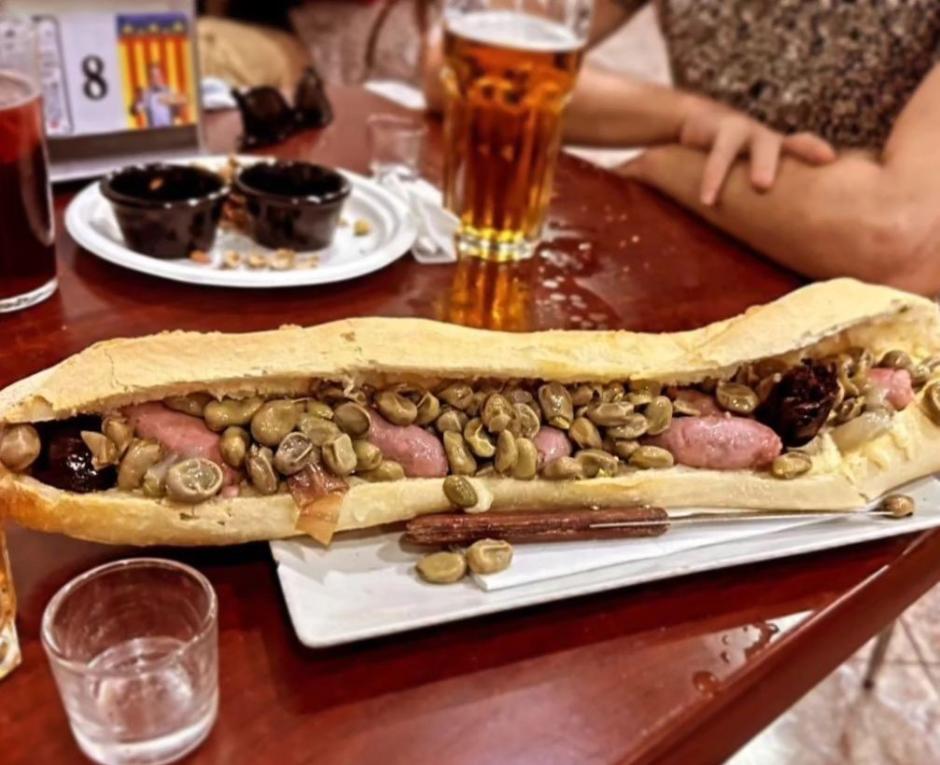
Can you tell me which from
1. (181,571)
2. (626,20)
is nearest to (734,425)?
(181,571)

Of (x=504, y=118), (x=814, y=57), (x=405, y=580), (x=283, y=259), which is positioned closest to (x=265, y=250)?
(x=283, y=259)

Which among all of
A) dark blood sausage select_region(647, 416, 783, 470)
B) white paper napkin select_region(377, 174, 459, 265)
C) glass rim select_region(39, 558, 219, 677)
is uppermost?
glass rim select_region(39, 558, 219, 677)

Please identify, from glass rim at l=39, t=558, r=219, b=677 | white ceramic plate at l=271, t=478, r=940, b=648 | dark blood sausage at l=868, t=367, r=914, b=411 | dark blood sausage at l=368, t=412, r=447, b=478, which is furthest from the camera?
dark blood sausage at l=868, t=367, r=914, b=411

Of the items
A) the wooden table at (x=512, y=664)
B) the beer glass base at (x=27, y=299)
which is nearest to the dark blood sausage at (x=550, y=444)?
the wooden table at (x=512, y=664)

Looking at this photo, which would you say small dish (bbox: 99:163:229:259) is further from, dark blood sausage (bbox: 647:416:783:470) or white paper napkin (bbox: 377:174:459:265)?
dark blood sausage (bbox: 647:416:783:470)

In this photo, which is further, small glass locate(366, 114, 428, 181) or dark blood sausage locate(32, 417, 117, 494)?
small glass locate(366, 114, 428, 181)

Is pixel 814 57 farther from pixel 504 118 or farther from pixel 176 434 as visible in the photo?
pixel 176 434

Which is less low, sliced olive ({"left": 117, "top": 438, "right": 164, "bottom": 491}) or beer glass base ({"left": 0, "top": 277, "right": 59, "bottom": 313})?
sliced olive ({"left": 117, "top": 438, "right": 164, "bottom": 491})

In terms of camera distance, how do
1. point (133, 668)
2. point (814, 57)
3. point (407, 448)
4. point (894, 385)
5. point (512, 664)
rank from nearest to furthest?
point (133, 668) → point (512, 664) → point (407, 448) → point (894, 385) → point (814, 57)

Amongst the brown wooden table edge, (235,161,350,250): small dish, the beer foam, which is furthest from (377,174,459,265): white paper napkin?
the brown wooden table edge
